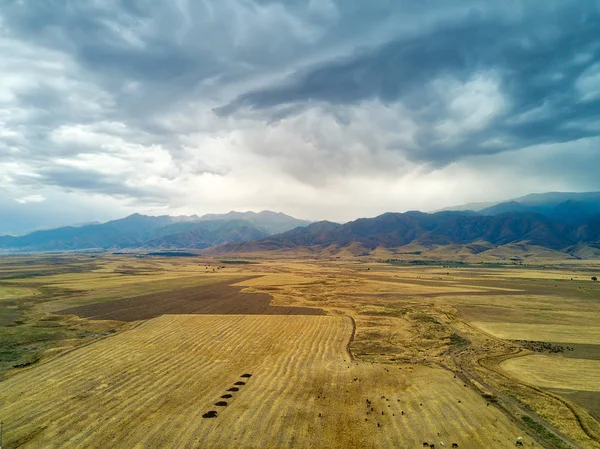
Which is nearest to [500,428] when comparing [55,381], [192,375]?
[192,375]

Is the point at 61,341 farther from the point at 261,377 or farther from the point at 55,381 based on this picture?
the point at 261,377

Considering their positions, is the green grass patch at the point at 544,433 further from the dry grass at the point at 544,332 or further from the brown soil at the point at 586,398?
the dry grass at the point at 544,332

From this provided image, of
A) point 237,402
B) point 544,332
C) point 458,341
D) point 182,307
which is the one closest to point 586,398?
point 458,341

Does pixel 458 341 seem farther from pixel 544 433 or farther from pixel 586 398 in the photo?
pixel 544 433

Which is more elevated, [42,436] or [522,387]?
[42,436]

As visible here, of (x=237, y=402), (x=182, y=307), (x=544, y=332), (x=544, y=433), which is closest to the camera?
(x=544, y=433)
